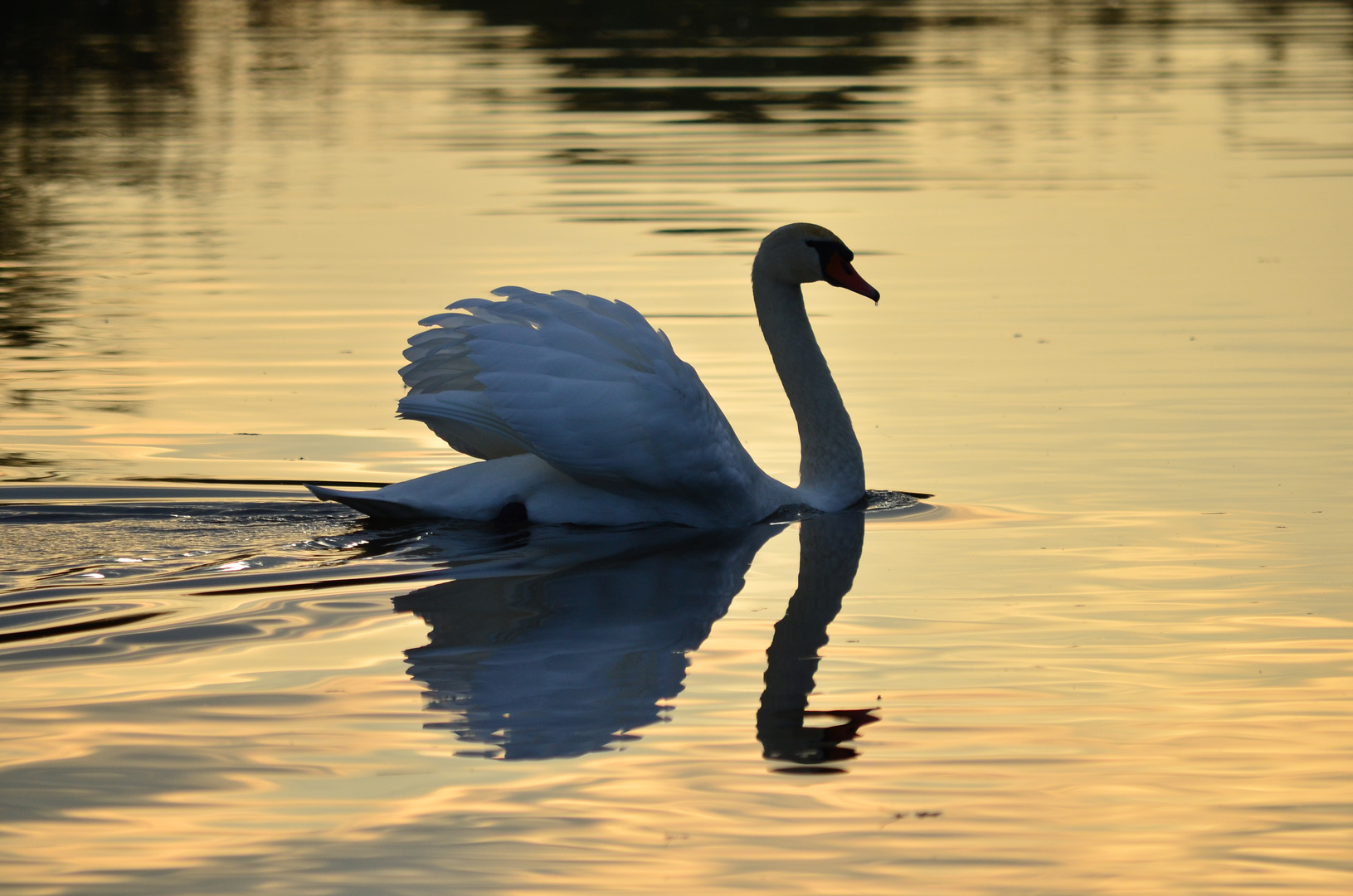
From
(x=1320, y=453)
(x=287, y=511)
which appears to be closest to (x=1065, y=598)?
(x=1320, y=453)

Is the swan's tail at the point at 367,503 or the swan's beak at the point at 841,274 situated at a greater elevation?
the swan's beak at the point at 841,274

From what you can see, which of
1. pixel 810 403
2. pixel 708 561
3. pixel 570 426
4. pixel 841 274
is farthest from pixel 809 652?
pixel 841 274

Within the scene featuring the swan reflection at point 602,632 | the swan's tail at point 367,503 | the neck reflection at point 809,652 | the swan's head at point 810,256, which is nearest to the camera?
the neck reflection at point 809,652

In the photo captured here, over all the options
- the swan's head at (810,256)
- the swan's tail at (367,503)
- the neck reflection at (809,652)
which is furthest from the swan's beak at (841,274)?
the swan's tail at (367,503)

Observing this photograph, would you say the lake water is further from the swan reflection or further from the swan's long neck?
the swan's long neck

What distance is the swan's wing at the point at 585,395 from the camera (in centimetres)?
720

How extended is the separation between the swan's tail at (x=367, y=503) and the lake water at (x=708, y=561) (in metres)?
0.12

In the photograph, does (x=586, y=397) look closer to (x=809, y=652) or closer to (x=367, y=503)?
(x=367, y=503)

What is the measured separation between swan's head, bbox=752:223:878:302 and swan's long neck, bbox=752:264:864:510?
11 centimetres

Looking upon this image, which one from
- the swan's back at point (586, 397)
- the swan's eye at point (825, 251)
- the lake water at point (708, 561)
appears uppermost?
the swan's eye at point (825, 251)

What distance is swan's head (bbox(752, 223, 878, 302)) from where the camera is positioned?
8.27 metres

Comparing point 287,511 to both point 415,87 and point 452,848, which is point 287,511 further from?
point 415,87

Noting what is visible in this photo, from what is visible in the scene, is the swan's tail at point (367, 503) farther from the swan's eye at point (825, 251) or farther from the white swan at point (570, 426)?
the swan's eye at point (825, 251)

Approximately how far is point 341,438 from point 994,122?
48.3 ft
